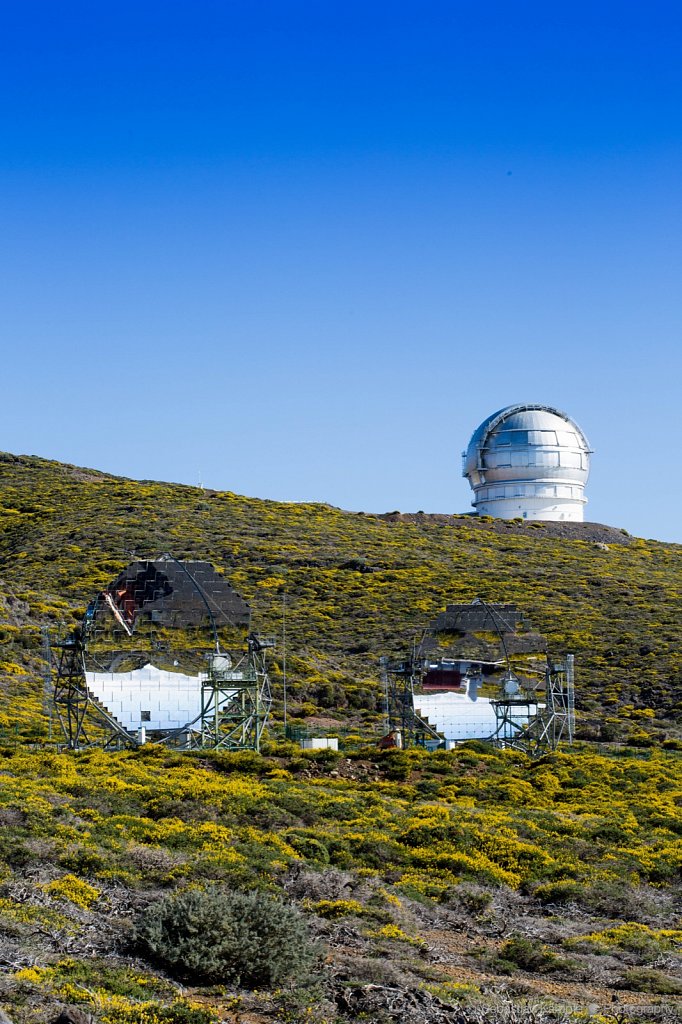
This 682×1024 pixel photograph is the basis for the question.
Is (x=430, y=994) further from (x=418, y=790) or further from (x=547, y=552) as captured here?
(x=547, y=552)

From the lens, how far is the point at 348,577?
240ft

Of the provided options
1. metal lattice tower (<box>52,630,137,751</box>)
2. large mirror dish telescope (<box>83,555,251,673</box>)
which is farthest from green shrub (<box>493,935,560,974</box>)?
large mirror dish telescope (<box>83,555,251,673</box>)

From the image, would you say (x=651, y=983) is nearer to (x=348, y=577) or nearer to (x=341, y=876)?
(x=341, y=876)

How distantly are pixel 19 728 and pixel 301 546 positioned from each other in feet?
152

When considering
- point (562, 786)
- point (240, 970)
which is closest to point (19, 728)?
point (562, 786)

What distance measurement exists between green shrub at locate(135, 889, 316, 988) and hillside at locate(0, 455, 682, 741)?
23.7 metres

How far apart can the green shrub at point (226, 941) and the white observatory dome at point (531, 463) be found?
265 ft

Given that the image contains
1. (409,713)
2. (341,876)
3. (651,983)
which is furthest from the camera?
(409,713)

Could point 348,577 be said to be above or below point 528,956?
above

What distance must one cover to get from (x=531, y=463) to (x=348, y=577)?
89.2ft

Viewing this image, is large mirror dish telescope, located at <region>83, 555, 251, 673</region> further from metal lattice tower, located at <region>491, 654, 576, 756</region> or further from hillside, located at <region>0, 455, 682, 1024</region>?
metal lattice tower, located at <region>491, 654, 576, 756</region>

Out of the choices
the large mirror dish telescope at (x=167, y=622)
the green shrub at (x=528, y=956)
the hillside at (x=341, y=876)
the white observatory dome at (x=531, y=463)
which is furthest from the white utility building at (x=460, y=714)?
the white observatory dome at (x=531, y=463)

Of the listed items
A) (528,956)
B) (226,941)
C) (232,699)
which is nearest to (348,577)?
(232,699)

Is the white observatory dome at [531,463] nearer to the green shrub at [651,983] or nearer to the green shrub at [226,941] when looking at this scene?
the green shrub at [651,983]
